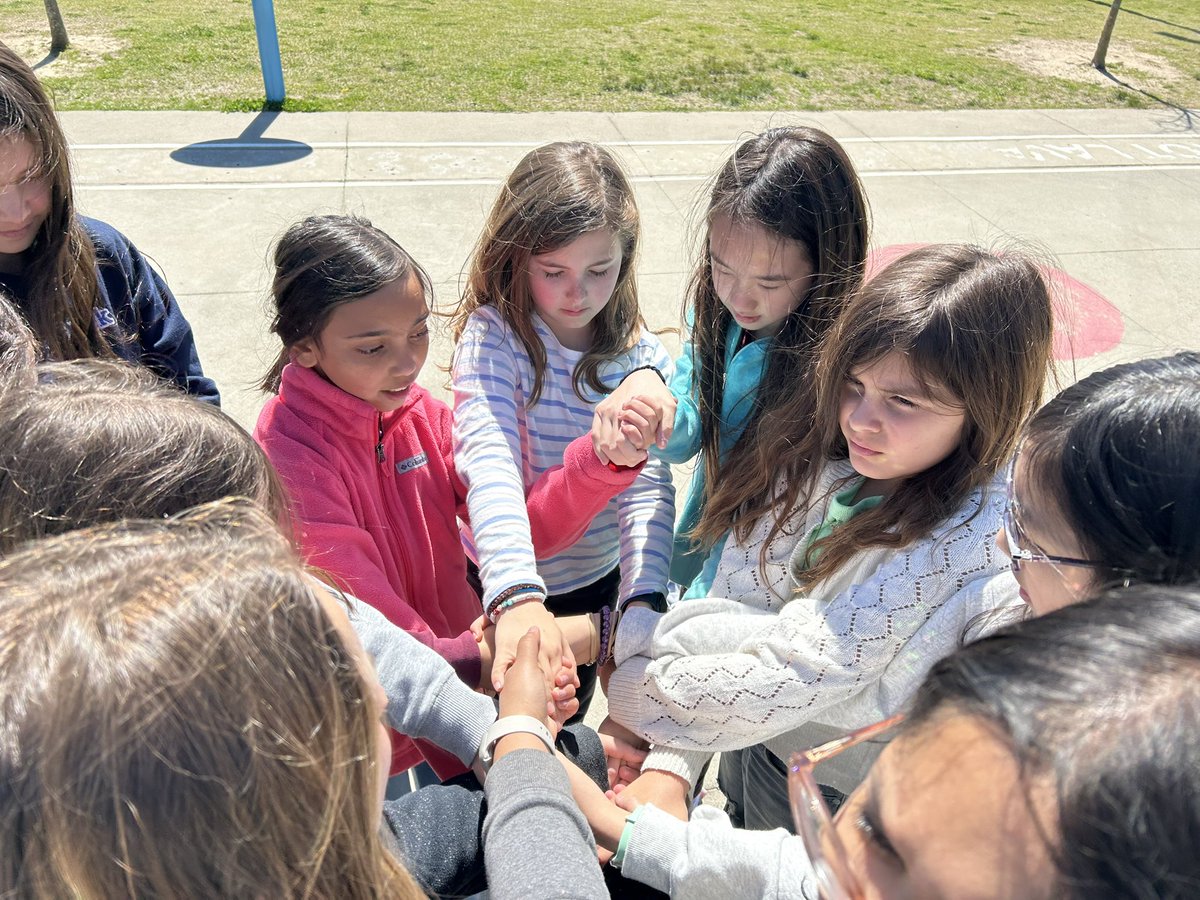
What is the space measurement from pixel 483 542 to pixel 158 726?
1127 mm

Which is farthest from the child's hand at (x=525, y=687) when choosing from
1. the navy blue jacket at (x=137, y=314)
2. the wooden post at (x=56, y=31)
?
the wooden post at (x=56, y=31)

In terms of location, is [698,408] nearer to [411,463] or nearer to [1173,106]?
[411,463]

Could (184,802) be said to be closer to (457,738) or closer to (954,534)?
(457,738)

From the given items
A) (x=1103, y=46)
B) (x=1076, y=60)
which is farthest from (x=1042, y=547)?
(x=1076, y=60)

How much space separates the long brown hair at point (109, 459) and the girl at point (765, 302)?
0.78 m

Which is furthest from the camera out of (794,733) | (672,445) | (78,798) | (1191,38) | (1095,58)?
(1191,38)

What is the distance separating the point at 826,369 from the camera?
5.76ft

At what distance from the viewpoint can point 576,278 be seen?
2094 mm

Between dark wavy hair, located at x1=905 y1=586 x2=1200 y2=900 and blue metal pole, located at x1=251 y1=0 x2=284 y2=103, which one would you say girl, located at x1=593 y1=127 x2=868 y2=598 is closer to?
dark wavy hair, located at x1=905 y1=586 x2=1200 y2=900

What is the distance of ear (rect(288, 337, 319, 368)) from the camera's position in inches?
77.3

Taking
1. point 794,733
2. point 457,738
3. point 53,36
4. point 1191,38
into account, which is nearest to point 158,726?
point 457,738

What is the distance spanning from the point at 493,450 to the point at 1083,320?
4657 millimetres

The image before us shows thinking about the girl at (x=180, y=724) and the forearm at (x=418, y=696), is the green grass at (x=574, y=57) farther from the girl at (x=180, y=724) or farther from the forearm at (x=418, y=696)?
the girl at (x=180, y=724)

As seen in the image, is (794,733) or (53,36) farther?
(53,36)
